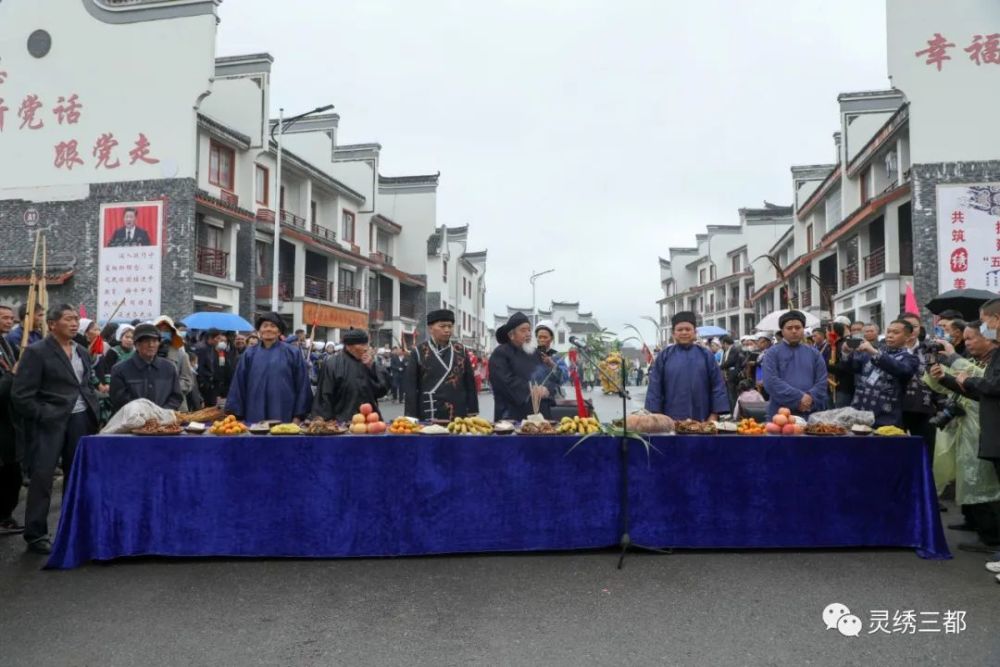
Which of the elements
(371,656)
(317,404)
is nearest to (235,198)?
(317,404)

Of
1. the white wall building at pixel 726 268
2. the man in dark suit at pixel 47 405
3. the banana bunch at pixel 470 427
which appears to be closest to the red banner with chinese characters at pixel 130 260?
the man in dark suit at pixel 47 405

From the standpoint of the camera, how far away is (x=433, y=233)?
36406 mm

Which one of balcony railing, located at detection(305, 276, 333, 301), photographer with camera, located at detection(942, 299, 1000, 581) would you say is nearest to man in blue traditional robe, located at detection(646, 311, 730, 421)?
photographer with camera, located at detection(942, 299, 1000, 581)

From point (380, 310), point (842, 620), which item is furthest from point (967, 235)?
point (380, 310)

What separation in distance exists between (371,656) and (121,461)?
7.72 feet

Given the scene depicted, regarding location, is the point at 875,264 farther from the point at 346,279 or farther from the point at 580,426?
the point at 580,426

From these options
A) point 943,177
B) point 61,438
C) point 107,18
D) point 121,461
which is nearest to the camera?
point 121,461

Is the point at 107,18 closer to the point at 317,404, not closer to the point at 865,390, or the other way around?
the point at 317,404

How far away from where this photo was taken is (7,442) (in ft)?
16.7

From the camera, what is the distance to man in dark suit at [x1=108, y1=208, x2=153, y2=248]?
17156 millimetres

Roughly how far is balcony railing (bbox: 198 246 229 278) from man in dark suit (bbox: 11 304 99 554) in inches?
589

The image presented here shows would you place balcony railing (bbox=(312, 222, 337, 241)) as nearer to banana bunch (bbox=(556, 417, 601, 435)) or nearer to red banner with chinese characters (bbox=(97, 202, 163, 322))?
red banner with chinese characters (bbox=(97, 202, 163, 322))

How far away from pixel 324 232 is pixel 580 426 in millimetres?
24148

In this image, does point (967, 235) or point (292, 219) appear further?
point (292, 219)
